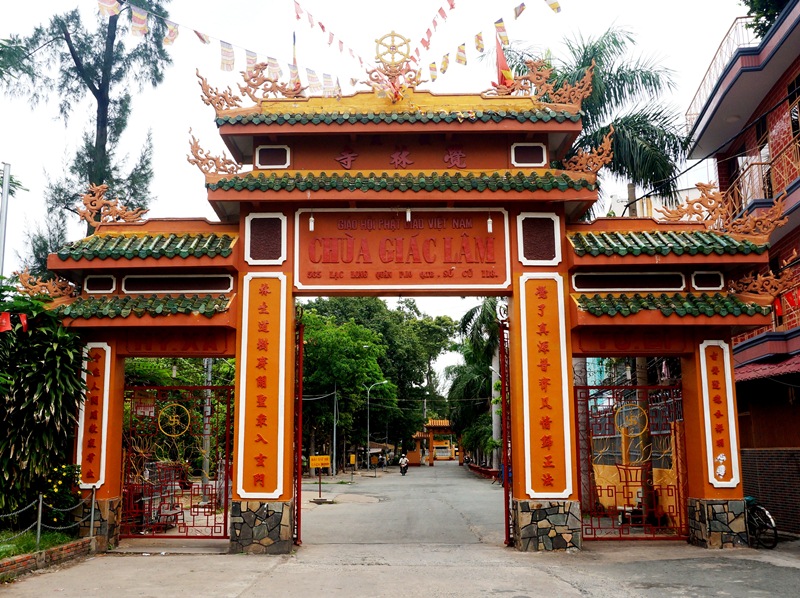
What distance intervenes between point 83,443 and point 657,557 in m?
8.30

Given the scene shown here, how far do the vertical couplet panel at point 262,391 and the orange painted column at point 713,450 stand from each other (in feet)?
19.9

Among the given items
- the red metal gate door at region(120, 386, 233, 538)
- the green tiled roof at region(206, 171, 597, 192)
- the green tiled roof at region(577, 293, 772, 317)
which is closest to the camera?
the green tiled roof at region(577, 293, 772, 317)

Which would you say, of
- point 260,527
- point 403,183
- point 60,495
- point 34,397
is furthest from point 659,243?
point 60,495

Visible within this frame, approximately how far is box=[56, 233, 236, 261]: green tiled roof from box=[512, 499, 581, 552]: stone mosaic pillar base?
579 centimetres

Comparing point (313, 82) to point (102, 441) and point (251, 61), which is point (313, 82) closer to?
point (251, 61)

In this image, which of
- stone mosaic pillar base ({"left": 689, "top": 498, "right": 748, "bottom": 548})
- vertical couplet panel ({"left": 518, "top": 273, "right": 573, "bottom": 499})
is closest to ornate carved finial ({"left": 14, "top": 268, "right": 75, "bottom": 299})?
vertical couplet panel ({"left": 518, "top": 273, "right": 573, "bottom": 499})

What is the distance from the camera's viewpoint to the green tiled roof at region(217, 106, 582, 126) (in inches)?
444

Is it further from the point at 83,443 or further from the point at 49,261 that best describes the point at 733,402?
the point at 49,261

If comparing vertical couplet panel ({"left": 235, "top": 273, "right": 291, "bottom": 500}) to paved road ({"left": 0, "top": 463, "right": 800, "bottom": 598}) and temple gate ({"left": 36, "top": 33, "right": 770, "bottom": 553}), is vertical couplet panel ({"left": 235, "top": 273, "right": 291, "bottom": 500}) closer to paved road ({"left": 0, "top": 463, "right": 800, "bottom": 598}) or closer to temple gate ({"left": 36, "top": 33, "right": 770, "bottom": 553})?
temple gate ({"left": 36, "top": 33, "right": 770, "bottom": 553})

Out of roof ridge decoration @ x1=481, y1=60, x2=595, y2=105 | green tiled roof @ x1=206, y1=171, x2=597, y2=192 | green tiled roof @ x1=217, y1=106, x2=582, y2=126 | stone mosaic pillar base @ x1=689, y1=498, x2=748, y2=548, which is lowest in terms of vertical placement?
stone mosaic pillar base @ x1=689, y1=498, x2=748, y2=548

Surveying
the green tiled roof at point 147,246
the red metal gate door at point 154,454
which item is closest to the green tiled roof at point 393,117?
the green tiled roof at point 147,246

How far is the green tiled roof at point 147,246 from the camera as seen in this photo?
1082 cm

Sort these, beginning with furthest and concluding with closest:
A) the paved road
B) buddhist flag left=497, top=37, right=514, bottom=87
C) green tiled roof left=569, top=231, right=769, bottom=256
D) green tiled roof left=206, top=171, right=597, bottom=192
Result: buddhist flag left=497, top=37, right=514, bottom=87, green tiled roof left=206, top=171, right=597, bottom=192, green tiled roof left=569, top=231, right=769, bottom=256, the paved road

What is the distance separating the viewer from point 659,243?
11.1 m
